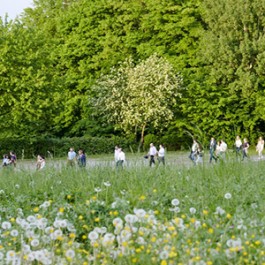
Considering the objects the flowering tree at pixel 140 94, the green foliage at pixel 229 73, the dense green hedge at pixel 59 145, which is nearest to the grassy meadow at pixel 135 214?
the dense green hedge at pixel 59 145

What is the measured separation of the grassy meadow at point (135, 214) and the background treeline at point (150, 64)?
36.0 m

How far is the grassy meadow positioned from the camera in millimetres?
6156

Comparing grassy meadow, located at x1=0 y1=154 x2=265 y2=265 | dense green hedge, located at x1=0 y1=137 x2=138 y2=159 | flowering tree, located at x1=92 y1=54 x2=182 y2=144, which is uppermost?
flowering tree, located at x1=92 y1=54 x2=182 y2=144

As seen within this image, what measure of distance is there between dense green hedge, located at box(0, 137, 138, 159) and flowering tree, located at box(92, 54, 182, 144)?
81.6 inches

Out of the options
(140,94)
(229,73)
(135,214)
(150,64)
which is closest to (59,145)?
(140,94)

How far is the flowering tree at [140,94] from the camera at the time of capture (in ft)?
175

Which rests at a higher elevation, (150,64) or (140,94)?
(150,64)

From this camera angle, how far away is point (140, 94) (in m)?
54.4

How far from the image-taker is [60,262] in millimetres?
6328

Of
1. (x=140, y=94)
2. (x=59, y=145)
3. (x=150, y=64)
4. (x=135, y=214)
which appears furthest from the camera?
(x=140, y=94)

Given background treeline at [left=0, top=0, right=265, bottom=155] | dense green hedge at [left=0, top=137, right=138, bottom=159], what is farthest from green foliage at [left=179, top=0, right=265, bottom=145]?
dense green hedge at [left=0, top=137, right=138, bottom=159]

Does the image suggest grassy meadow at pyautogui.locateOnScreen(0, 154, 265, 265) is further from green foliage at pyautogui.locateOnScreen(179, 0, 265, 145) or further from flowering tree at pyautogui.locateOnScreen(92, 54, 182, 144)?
flowering tree at pyautogui.locateOnScreen(92, 54, 182, 144)

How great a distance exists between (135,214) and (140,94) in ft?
155

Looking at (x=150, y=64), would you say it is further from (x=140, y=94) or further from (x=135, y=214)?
(x=135, y=214)
